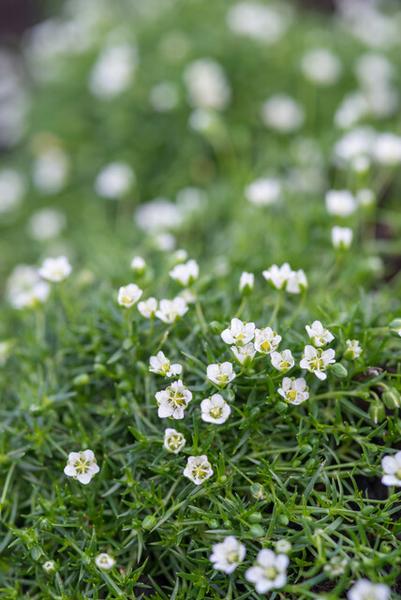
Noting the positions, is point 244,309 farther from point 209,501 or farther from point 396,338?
point 209,501

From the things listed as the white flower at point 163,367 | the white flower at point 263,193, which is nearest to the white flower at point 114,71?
the white flower at point 263,193

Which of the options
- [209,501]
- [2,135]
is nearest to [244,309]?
[209,501]

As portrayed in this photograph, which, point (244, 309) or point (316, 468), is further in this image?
point (244, 309)

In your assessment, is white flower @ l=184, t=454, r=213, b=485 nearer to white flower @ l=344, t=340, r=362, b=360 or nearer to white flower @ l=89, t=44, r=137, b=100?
white flower @ l=344, t=340, r=362, b=360

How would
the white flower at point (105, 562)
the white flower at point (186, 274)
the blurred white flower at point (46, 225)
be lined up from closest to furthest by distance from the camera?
the white flower at point (105, 562) → the white flower at point (186, 274) → the blurred white flower at point (46, 225)

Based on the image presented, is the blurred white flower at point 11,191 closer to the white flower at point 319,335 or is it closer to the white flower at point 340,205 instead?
the white flower at point 340,205
